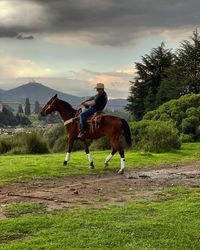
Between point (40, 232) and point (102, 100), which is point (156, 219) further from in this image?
point (102, 100)

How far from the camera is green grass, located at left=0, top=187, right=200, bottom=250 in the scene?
479 cm

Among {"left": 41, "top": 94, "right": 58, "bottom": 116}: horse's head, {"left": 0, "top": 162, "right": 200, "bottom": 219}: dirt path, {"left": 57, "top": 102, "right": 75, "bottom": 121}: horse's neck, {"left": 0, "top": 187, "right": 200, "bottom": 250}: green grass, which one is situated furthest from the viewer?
{"left": 41, "top": 94, "right": 58, "bottom": 116}: horse's head

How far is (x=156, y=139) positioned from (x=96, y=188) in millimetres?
11046

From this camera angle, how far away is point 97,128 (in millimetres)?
12570

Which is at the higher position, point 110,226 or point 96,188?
point 110,226

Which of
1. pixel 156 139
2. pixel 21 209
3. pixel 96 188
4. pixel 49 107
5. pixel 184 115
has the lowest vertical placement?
pixel 96 188

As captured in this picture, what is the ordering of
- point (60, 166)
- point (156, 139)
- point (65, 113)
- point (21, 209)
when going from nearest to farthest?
point (21, 209) → point (60, 166) → point (65, 113) → point (156, 139)

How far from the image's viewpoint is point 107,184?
998 centimetres

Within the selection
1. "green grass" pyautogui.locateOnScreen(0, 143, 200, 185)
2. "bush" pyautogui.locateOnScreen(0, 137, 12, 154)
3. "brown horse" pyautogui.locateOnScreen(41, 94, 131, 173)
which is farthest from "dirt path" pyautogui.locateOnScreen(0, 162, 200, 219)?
"bush" pyautogui.locateOnScreen(0, 137, 12, 154)

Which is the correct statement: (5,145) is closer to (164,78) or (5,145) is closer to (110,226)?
(110,226)

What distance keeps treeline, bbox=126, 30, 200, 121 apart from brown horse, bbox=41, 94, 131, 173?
29.2 m

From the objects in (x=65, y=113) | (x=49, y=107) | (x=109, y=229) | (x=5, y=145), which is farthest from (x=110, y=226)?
(x=5, y=145)

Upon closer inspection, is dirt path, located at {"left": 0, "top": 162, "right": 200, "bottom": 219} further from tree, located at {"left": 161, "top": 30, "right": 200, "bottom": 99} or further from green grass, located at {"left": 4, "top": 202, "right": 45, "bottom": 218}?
tree, located at {"left": 161, "top": 30, "right": 200, "bottom": 99}

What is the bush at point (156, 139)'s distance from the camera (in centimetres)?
1939
